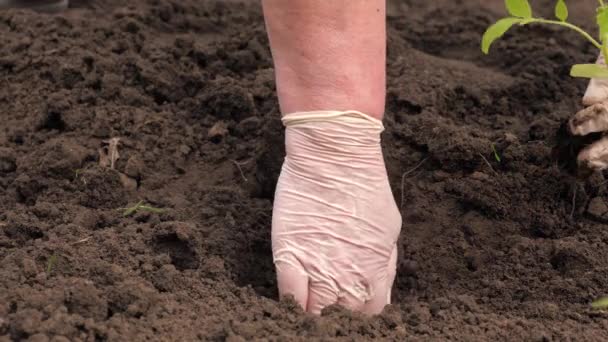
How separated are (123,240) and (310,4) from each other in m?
0.65

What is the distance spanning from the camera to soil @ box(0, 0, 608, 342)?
1.56 m

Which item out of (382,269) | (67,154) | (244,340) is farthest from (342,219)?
(67,154)

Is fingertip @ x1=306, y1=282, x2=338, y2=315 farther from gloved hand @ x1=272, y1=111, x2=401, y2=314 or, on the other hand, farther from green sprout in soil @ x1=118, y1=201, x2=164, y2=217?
green sprout in soil @ x1=118, y1=201, x2=164, y2=217

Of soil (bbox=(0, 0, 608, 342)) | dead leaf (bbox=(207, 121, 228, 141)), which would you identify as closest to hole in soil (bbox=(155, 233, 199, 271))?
soil (bbox=(0, 0, 608, 342))

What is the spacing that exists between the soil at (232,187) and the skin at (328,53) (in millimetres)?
364

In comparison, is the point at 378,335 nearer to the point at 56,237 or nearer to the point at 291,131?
the point at 291,131

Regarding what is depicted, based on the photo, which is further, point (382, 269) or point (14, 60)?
point (14, 60)

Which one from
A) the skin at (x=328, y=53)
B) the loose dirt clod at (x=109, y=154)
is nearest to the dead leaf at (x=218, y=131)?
the loose dirt clod at (x=109, y=154)

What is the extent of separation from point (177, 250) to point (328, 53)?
549 mm

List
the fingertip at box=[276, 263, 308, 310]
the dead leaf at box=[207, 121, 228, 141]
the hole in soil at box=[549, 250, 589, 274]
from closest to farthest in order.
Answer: the fingertip at box=[276, 263, 308, 310], the hole in soil at box=[549, 250, 589, 274], the dead leaf at box=[207, 121, 228, 141]

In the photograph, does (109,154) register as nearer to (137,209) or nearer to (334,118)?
(137,209)

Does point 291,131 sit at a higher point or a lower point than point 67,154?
higher

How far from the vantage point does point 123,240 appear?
1765 mm

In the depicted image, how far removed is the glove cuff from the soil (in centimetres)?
31
